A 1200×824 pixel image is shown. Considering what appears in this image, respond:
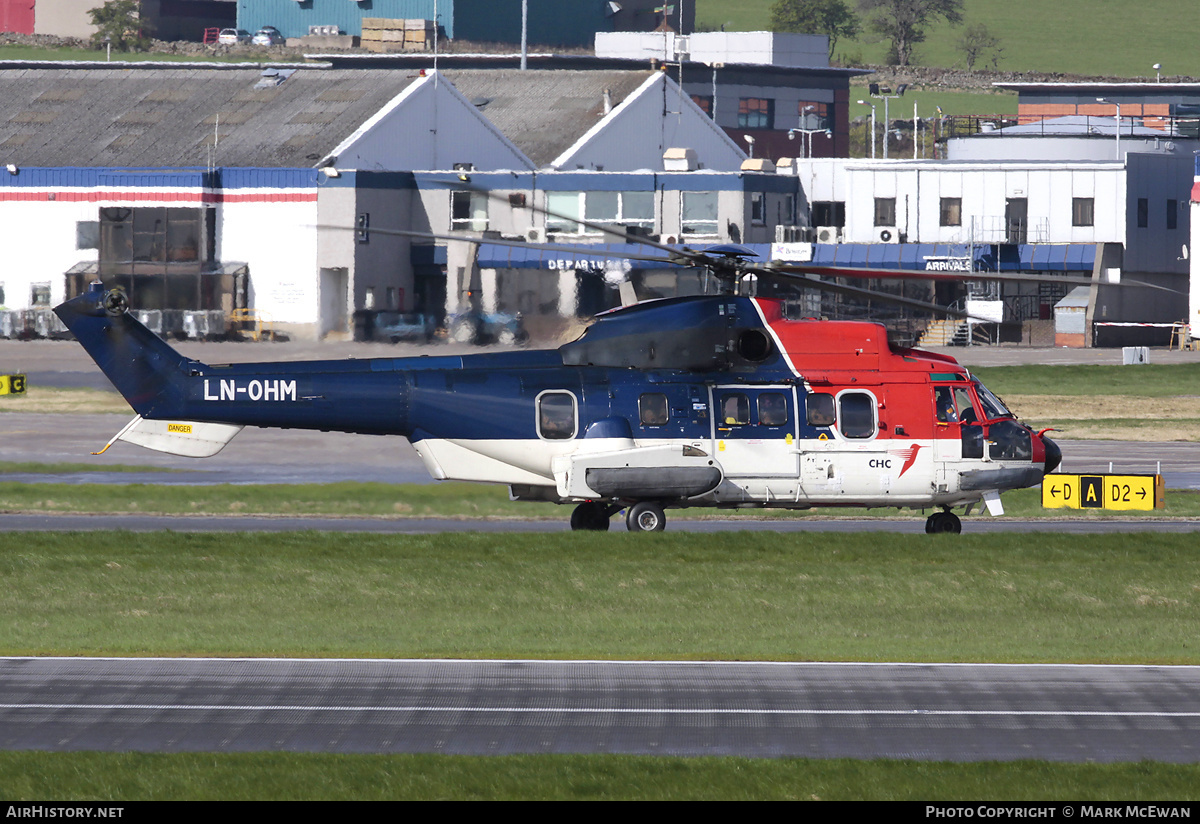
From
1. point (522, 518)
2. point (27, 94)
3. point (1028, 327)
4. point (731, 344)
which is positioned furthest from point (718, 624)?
point (27, 94)

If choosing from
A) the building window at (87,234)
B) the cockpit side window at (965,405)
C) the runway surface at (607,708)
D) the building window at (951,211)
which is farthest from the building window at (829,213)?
the runway surface at (607,708)

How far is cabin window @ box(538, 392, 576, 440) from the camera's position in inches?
1031

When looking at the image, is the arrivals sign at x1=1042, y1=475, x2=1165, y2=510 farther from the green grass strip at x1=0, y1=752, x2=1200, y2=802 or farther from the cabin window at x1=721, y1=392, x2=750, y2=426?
the green grass strip at x1=0, y1=752, x2=1200, y2=802

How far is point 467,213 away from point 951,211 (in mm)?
25598

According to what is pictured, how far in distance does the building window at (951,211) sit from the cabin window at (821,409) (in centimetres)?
6077

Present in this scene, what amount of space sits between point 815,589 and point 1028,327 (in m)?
62.1

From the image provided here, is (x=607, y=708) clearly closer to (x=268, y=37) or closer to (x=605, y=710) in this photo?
(x=605, y=710)

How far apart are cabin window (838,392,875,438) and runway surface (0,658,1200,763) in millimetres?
8342

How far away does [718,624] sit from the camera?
2078cm

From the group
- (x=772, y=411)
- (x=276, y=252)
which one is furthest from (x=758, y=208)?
(x=772, y=411)

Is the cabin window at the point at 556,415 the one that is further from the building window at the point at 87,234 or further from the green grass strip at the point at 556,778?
the building window at the point at 87,234

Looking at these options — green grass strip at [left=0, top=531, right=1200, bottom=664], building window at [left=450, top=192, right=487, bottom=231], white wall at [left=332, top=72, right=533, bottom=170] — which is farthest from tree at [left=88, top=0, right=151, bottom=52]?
green grass strip at [left=0, top=531, right=1200, bottom=664]

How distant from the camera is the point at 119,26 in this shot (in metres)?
156

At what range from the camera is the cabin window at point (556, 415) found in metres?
26.2
